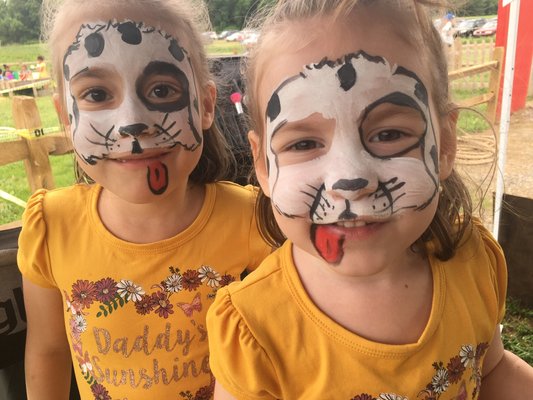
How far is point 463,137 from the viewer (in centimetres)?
119

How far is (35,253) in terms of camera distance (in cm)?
135

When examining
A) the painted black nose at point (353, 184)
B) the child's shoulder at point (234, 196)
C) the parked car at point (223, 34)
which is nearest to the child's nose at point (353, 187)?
the painted black nose at point (353, 184)

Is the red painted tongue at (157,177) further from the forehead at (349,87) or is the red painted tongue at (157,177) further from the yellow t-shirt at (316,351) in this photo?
the forehead at (349,87)

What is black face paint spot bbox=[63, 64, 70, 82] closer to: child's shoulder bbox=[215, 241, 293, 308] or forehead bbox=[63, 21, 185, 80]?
forehead bbox=[63, 21, 185, 80]

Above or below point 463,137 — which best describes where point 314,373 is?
below

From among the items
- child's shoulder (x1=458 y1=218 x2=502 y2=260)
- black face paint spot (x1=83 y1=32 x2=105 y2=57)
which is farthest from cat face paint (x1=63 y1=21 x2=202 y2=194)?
child's shoulder (x1=458 y1=218 x2=502 y2=260)

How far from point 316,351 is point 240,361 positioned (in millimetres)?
155

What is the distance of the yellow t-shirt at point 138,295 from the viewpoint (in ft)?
4.30

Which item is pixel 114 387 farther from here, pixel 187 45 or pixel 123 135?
pixel 187 45

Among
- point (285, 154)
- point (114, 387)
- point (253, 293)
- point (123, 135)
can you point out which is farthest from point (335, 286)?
point (114, 387)

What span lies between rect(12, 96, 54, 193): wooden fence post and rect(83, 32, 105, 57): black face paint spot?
2247mm

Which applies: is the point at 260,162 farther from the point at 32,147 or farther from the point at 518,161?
the point at 518,161

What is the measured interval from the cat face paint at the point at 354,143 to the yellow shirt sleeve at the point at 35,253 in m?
0.80

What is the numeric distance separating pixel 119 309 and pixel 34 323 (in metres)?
0.33
